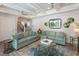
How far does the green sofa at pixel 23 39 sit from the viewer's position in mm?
1861

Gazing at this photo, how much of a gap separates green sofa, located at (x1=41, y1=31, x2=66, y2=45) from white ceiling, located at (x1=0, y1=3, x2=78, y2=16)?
46 cm

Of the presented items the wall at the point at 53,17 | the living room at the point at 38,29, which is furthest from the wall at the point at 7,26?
the wall at the point at 53,17

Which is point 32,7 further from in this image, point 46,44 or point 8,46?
point 8,46

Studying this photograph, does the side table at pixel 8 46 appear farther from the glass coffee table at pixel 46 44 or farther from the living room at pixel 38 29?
the glass coffee table at pixel 46 44

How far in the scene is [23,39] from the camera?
6.29 ft

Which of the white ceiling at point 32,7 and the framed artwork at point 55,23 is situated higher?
the white ceiling at point 32,7

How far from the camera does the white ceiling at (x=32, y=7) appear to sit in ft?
6.11

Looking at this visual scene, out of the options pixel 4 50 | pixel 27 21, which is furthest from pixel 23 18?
pixel 4 50

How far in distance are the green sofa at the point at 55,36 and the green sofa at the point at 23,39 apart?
0.74 ft

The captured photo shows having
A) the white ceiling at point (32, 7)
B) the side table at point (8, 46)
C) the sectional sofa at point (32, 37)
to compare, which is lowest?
the side table at point (8, 46)

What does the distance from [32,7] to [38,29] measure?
0.46 meters

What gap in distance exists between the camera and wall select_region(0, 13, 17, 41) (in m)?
1.84

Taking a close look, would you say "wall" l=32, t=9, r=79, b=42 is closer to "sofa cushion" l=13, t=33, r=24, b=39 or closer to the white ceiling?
the white ceiling

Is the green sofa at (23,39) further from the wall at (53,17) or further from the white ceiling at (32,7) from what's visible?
the white ceiling at (32,7)
